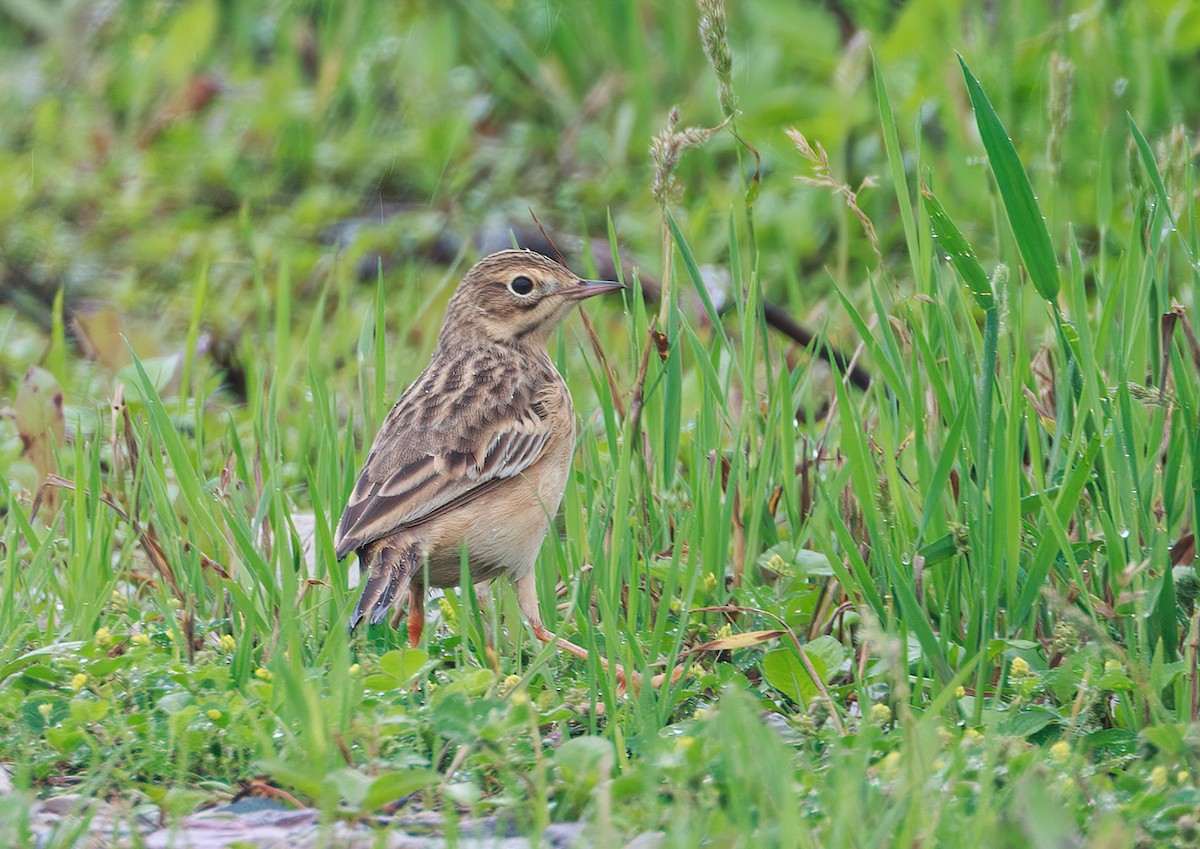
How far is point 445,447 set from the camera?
5.19m

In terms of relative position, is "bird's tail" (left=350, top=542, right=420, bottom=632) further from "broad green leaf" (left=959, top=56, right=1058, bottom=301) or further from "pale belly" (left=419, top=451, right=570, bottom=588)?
"broad green leaf" (left=959, top=56, right=1058, bottom=301)

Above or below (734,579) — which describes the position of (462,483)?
above

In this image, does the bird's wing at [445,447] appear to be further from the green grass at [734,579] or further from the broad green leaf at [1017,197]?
the broad green leaf at [1017,197]

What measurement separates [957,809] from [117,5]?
10460mm

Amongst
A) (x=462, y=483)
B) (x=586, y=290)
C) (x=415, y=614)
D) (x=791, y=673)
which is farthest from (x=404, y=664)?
(x=586, y=290)

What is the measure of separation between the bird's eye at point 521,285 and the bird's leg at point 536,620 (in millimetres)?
1331

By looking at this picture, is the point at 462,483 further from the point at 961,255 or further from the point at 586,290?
the point at 961,255

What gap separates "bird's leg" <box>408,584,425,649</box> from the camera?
478 cm

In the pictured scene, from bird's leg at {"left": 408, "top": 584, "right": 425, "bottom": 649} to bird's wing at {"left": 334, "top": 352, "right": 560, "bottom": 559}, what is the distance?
0.22 meters

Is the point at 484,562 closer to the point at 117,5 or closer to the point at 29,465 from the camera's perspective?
the point at 29,465

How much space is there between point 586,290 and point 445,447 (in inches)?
40.5

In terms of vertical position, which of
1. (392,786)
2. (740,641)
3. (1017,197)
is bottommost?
(392,786)

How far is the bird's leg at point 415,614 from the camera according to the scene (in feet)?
15.7

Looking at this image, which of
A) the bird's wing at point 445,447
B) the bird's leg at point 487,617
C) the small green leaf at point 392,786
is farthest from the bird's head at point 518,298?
the small green leaf at point 392,786
